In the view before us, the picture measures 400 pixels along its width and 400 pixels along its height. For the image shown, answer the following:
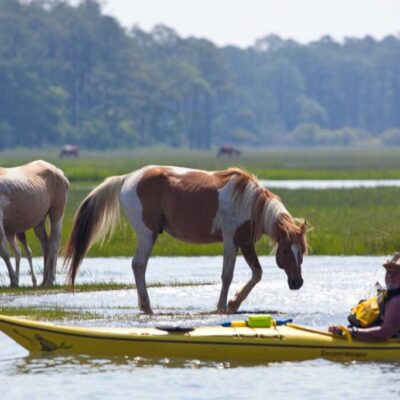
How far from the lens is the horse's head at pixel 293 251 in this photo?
663 inches

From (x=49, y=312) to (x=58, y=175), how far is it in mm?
4280

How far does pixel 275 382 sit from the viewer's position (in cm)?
1345

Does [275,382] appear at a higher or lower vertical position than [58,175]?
lower

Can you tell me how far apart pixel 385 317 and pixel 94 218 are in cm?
498

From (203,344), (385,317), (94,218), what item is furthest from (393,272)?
(94,218)

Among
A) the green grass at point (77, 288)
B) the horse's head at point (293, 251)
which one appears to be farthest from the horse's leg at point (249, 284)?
the green grass at point (77, 288)

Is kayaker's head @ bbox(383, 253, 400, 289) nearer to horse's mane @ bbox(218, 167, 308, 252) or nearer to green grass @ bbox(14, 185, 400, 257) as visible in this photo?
horse's mane @ bbox(218, 167, 308, 252)

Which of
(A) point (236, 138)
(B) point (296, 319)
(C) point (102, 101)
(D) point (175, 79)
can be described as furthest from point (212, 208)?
(A) point (236, 138)

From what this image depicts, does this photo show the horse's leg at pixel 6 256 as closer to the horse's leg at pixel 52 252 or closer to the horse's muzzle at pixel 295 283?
the horse's leg at pixel 52 252

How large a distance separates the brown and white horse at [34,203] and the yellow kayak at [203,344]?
5.97m

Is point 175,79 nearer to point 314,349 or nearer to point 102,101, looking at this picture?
point 102,101

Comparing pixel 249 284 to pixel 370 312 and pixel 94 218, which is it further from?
pixel 370 312

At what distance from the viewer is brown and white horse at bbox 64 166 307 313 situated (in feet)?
55.7

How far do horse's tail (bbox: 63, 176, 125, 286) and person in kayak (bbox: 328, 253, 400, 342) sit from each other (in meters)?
4.30
